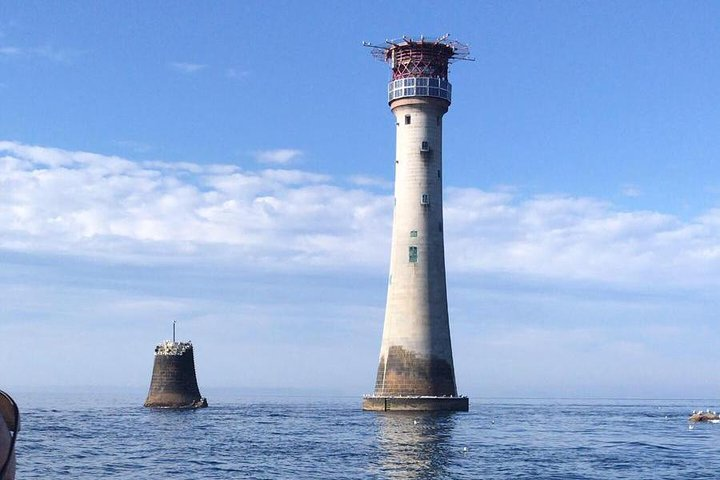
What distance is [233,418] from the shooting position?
116m

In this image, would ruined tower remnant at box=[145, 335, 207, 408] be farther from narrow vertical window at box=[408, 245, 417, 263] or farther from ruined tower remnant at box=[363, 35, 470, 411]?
narrow vertical window at box=[408, 245, 417, 263]

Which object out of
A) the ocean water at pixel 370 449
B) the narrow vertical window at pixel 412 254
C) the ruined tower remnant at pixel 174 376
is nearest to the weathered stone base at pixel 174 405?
the ruined tower remnant at pixel 174 376

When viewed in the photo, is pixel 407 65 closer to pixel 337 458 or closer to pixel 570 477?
pixel 337 458

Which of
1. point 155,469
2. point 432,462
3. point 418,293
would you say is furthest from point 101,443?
point 418,293

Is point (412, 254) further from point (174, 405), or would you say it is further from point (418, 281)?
point (174, 405)

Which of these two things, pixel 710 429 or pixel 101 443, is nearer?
pixel 101 443

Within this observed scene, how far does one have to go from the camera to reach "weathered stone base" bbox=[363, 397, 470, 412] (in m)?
102

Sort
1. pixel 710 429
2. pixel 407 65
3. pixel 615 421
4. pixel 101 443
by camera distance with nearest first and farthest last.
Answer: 1. pixel 101 443
2. pixel 710 429
3. pixel 407 65
4. pixel 615 421

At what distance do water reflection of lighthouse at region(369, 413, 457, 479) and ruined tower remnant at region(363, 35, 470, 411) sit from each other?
3.76 m

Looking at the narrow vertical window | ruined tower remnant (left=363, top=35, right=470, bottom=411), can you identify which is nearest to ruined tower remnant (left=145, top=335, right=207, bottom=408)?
ruined tower remnant (left=363, top=35, right=470, bottom=411)

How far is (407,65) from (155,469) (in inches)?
2507

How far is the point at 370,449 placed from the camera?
68000 mm

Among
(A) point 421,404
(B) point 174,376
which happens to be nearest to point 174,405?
(B) point 174,376

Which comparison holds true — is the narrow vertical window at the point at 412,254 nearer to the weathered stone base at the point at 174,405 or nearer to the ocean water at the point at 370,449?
the ocean water at the point at 370,449
